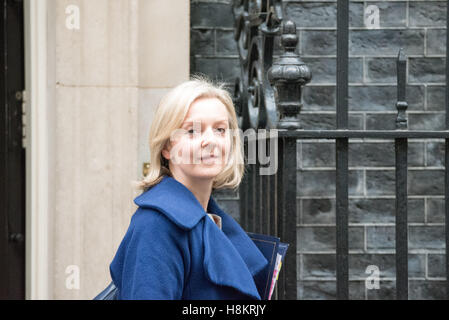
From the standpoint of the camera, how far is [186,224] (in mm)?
1950

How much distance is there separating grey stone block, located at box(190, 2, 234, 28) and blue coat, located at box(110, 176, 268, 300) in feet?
9.12

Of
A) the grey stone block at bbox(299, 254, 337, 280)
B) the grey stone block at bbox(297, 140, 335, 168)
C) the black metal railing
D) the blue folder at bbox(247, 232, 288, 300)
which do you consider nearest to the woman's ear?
the blue folder at bbox(247, 232, 288, 300)

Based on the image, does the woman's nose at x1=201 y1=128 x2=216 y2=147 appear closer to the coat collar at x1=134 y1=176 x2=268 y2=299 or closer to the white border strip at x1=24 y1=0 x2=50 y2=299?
the coat collar at x1=134 y1=176 x2=268 y2=299

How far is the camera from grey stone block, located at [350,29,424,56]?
4.85 meters

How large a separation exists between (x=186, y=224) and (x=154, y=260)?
13 centimetres

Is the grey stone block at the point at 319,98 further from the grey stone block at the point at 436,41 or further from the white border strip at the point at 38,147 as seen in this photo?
the white border strip at the point at 38,147

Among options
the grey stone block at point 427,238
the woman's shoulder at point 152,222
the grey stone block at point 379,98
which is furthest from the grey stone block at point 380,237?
the woman's shoulder at point 152,222

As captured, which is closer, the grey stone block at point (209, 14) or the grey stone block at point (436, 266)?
the grey stone block at point (209, 14)

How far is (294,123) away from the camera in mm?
2844

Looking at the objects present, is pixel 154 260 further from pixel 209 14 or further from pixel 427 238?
pixel 427 238

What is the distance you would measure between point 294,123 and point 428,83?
230 centimetres

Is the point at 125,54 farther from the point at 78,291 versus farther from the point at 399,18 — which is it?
the point at 399,18

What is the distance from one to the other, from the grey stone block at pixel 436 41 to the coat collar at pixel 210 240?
3101 mm

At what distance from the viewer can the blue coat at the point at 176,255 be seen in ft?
6.23
